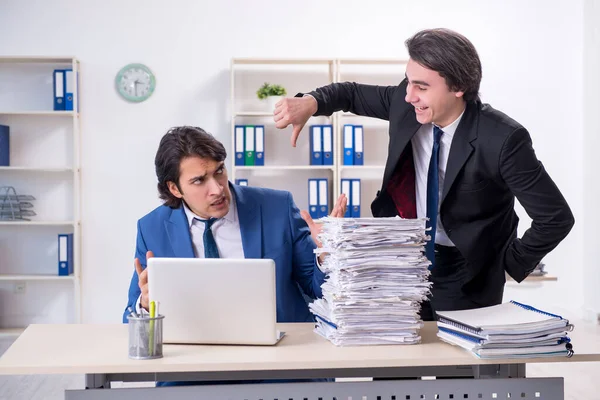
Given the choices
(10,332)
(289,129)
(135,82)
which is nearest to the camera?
(10,332)

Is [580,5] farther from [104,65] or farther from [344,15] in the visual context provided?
[104,65]

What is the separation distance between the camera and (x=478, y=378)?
1.89 m

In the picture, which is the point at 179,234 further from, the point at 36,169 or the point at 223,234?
the point at 36,169

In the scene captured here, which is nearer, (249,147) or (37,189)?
(249,147)

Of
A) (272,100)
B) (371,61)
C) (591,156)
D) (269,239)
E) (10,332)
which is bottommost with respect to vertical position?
(10,332)

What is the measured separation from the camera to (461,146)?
7.16 feet

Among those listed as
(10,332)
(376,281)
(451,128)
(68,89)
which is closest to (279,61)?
(68,89)

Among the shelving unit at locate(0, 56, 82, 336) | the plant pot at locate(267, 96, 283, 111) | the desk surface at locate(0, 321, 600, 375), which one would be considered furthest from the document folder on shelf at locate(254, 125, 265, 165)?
the desk surface at locate(0, 321, 600, 375)

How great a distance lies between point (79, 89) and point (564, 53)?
143 inches

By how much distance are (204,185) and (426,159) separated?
70 cm

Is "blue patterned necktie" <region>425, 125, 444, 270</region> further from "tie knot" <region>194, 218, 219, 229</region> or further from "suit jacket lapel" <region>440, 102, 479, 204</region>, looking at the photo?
"tie knot" <region>194, 218, 219, 229</region>

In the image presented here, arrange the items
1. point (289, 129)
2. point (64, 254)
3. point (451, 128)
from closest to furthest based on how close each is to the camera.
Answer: point (451, 128), point (64, 254), point (289, 129)

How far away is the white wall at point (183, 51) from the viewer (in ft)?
17.9

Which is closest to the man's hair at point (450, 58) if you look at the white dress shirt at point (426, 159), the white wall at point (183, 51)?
the white dress shirt at point (426, 159)
